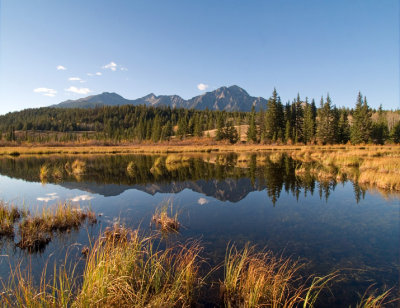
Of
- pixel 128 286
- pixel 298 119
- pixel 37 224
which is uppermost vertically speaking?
pixel 298 119

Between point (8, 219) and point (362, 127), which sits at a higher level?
point (362, 127)

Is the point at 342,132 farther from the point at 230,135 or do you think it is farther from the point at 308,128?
the point at 230,135

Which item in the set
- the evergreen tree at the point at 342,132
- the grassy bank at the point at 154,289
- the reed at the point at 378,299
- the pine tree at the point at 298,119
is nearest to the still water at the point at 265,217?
the reed at the point at 378,299

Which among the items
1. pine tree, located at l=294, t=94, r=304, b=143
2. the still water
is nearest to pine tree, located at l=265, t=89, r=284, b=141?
pine tree, located at l=294, t=94, r=304, b=143

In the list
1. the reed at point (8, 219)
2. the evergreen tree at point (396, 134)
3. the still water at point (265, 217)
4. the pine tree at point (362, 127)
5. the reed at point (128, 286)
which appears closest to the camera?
the reed at point (128, 286)

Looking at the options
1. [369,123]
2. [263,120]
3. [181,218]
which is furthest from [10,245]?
[263,120]

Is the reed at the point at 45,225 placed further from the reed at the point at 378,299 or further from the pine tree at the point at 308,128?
the pine tree at the point at 308,128

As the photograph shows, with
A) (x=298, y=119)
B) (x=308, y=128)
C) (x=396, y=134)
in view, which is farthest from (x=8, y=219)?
(x=396, y=134)

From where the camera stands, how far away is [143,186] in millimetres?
16438

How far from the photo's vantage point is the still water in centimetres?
594

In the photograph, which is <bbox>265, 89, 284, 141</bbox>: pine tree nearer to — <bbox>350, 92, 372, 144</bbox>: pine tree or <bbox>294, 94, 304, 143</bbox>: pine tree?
<bbox>294, 94, 304, 143</bbox>: pine tree

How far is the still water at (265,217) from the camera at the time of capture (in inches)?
234

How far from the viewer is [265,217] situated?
9648mm

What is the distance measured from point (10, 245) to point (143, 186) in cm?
972
